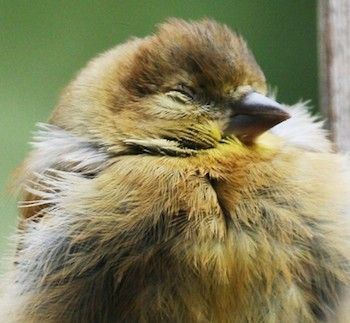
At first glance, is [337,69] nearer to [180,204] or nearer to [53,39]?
[180,204]

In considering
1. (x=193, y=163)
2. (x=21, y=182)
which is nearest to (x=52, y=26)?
(x=21, y=182)

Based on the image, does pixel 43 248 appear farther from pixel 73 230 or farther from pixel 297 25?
pixel 297 25

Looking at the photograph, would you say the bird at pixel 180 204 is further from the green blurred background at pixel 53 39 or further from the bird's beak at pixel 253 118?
the green blurred background at pixel 53 39

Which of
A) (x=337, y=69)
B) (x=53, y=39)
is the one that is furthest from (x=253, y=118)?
(x=53, y=39)

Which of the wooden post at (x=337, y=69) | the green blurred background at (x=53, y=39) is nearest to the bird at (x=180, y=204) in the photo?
the wooden post at (x=337, y=69)

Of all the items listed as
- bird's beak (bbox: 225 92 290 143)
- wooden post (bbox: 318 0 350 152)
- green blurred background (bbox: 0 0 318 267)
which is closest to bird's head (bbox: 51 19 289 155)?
bird's beak (bbox: 225 92 290 143)

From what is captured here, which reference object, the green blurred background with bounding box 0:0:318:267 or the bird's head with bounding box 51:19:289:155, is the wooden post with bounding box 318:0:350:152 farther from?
the green blurred background with bounding box 0:0:318:267
